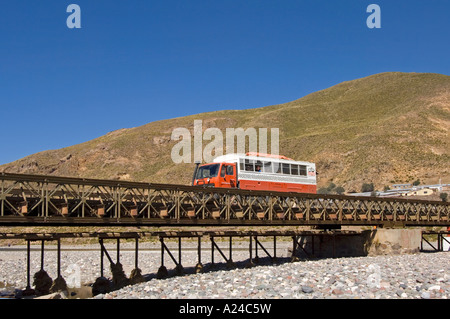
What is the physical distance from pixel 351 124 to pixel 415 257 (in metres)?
93.0

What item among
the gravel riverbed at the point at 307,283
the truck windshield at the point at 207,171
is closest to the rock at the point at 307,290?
the gravel riverbed at the point at 307,283

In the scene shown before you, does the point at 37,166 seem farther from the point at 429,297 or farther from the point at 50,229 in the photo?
the point at 429,297

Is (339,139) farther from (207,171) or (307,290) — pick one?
(307,290)

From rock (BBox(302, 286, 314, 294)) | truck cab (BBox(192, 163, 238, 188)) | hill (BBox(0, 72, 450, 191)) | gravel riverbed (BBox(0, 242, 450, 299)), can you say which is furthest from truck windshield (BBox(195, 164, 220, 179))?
hill (BBox(0, 72, 450, 191))

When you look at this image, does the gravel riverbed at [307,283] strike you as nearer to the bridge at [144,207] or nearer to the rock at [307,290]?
the rock at [307,290]

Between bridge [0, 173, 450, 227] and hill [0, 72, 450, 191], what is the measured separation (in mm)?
55101

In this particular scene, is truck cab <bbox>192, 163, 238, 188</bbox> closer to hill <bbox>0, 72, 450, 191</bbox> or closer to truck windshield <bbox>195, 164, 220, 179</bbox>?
truck windshield <bbox>195, 164, 220, 179</bbox>

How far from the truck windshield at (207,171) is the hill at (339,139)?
5496cm

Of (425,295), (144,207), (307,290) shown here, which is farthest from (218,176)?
(425,295)

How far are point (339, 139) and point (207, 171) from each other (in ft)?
263

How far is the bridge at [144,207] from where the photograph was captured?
18922 mm

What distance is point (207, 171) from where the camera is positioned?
32.1 meters

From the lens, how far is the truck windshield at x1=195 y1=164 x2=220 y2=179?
31.5 meters

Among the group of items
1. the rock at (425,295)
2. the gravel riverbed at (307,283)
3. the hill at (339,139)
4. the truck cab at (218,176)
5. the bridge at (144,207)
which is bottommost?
the gravel riverbed at (307,283)
